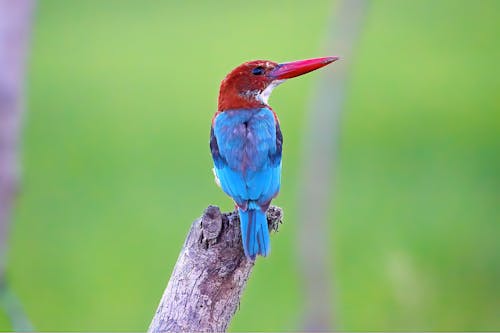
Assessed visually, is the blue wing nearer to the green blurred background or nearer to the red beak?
the red beak

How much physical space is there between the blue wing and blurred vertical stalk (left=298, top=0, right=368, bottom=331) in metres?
0.63

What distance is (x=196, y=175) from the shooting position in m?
8.91

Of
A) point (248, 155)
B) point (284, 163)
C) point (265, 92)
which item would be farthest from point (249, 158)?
point (284, 163)

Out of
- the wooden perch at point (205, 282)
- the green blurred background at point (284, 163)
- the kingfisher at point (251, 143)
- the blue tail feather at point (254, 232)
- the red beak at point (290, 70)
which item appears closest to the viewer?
the wooden perch at point (205, 282)

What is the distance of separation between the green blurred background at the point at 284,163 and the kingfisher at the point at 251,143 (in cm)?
58

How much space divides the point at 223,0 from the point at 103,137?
4177 millimetres

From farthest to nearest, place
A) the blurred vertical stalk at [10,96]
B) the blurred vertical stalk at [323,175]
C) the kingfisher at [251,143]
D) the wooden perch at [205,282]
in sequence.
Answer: the blurred vertical stalk at [323,175] < the blurred vertical stalk at [10,96] < the kingfisher at [251,143] < the wooden perch at [205,282]

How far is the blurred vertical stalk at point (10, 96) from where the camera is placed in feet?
12.5


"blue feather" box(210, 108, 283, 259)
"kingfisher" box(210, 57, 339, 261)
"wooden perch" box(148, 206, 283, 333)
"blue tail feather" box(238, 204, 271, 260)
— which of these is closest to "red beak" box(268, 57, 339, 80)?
"kingfisher" box(210, 57, 339, 261)

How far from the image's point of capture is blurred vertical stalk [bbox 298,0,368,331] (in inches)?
178

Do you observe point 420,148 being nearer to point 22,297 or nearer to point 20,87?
point 22,297

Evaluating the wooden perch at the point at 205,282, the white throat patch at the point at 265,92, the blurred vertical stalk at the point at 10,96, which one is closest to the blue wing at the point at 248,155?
the white throat patch at the point at 265,92

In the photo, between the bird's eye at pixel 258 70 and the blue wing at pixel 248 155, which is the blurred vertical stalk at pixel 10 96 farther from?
the bird's eye at pixel 258 70

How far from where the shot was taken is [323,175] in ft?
15.5
